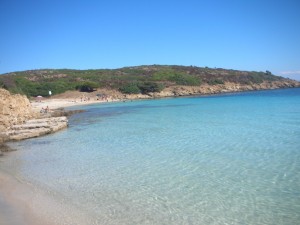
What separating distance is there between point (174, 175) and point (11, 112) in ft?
61.3

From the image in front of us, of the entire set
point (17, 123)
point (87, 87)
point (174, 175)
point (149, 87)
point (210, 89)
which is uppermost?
point (87, 87)

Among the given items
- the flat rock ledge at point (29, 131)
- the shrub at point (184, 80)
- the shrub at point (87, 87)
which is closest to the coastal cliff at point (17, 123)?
the flat rock ledge at point (29, 131)

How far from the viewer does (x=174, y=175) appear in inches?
406

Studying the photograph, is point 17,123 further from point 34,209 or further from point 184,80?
point 184,80

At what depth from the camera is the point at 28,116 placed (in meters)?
27.7

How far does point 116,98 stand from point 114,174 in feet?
195

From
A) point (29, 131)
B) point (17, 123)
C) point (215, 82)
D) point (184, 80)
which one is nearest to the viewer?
point (29, 131)

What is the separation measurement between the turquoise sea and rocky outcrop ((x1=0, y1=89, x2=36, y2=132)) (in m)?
6.01

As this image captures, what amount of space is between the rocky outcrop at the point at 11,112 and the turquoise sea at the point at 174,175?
601 cm

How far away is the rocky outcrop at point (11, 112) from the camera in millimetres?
22394

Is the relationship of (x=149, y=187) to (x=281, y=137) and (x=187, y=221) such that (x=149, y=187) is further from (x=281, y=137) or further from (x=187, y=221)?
(x=281, y=137)

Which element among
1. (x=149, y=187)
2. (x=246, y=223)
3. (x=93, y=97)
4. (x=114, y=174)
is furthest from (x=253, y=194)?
(x=93, y=97)

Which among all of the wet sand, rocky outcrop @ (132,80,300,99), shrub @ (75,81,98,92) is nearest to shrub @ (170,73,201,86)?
rocky outcrop @ (132,80,300,99)

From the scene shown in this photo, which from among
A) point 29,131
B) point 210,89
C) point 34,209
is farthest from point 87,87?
point 34,209
